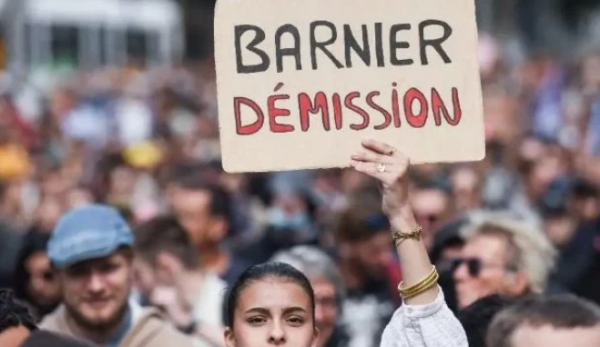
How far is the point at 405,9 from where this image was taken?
536 centimetres

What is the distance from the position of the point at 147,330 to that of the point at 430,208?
2.96 m

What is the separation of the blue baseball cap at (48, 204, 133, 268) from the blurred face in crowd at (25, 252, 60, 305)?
34.5 inches

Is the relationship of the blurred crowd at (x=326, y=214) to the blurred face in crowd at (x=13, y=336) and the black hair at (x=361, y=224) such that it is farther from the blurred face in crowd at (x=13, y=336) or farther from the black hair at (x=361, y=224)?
the blurred face in crowd at (x=13, y=336)

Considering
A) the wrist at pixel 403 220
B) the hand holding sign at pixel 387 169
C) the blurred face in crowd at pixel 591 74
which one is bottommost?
the wrist at pixel 403 220

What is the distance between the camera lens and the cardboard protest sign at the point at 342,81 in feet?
17.3

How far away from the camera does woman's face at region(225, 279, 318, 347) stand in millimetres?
5031

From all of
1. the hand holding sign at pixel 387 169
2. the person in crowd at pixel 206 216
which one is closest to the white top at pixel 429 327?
the hand holding sign at pixel 387 169

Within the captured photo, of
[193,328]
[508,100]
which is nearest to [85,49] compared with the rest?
[508,100]

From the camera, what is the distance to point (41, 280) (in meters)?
7.85

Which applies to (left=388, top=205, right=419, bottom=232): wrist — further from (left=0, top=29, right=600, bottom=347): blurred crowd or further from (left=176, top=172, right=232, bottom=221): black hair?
(left=176, top=172, right=232, bottom=221): black hair

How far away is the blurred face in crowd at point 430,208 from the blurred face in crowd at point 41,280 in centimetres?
203

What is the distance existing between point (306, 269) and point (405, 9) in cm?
203

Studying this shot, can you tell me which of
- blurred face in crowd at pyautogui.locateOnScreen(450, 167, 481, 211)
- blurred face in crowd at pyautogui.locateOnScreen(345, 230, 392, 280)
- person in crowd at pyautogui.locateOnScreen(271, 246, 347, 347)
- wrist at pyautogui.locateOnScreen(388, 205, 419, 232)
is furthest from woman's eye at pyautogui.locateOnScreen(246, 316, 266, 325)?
blurred face in crowd at pyautogui.locateOnScreen(450, 167, 481, 211)

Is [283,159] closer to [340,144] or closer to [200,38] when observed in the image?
[340,144]
